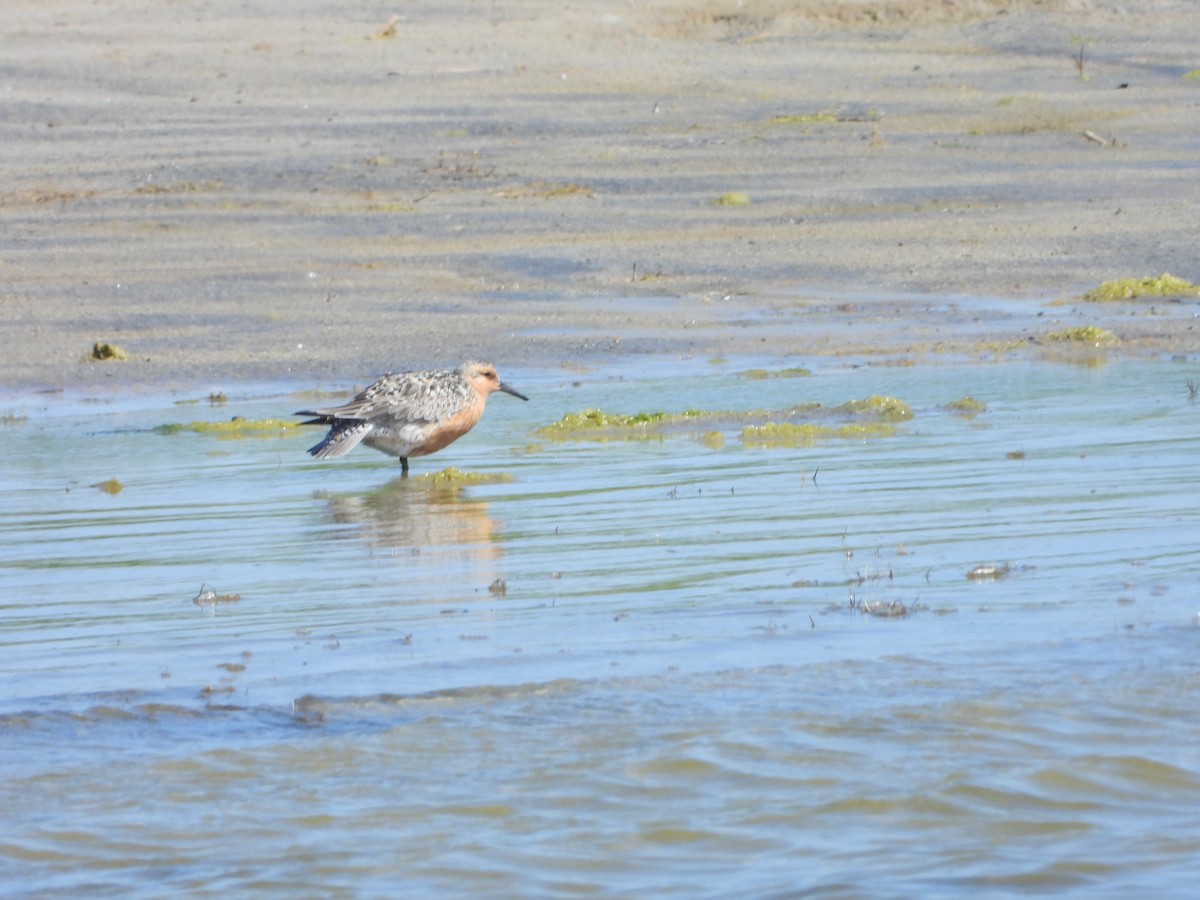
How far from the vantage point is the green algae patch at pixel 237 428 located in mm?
11547

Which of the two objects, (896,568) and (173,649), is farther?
(896,568)

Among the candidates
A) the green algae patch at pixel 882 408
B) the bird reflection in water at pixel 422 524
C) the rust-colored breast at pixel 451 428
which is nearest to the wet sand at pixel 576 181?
the green algae patch at pixel 882 408

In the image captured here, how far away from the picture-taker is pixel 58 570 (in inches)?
314

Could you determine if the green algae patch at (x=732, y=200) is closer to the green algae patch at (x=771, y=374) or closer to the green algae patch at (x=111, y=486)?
the green algae patch at (x=771, y=374)

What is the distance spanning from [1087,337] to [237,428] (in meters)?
5.35

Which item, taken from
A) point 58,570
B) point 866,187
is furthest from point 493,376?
point 866,187

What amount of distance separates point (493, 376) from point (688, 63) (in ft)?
72.3

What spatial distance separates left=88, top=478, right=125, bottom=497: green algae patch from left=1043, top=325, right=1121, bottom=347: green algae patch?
6.26 metres

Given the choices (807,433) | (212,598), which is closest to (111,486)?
Result: (212,598)

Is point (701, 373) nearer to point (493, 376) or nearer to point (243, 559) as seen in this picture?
point (493, 376)

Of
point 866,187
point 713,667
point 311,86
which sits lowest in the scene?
point 713,667

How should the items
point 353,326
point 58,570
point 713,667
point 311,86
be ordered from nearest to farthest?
point 713,667 → point 58,570 → point 353,326 → point 311,86

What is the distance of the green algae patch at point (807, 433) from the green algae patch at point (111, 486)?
3010 mm

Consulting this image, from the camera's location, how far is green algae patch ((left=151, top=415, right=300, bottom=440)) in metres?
11.5
